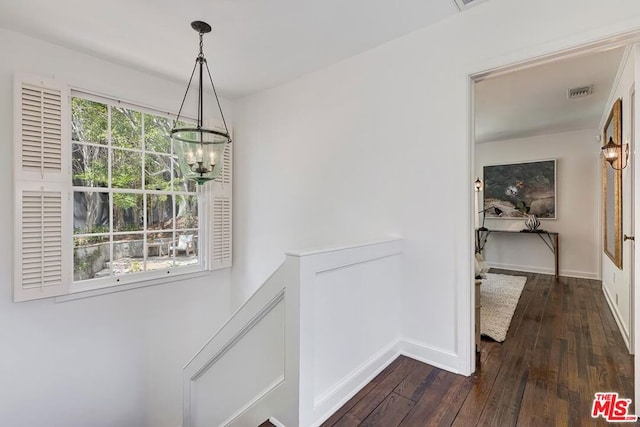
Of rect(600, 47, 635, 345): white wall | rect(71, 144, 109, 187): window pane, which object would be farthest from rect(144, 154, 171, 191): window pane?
rect(600, 47, 635, 345): white wall

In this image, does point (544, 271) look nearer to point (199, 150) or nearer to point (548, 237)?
point (548, 237)

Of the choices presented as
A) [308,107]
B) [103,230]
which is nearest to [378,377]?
[308,107]

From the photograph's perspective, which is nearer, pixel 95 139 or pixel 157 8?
pixel 157 8

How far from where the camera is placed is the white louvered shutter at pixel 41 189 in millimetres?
2396

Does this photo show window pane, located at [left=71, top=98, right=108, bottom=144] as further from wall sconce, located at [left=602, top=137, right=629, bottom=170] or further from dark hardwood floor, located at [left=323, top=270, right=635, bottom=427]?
wall sconce, located at [left=602, top=137, right=629, bottom=170]

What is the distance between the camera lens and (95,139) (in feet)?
9.62

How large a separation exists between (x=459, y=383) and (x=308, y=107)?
9.03ft

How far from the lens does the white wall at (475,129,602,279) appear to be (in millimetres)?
5137

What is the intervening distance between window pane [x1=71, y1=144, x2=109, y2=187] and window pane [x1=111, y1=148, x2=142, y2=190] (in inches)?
2.9

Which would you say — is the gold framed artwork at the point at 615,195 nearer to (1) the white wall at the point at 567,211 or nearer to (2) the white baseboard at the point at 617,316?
(2) the white baseboard at the point at 617,316

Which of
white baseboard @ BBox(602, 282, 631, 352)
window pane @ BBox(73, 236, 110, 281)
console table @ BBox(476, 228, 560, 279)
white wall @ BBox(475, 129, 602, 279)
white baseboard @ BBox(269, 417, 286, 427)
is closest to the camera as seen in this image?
white baseboard @ BBox(269, 417, 286, 427)

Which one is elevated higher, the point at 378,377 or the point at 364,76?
the point at 364,76

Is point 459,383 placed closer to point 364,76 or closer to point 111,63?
point 364,76

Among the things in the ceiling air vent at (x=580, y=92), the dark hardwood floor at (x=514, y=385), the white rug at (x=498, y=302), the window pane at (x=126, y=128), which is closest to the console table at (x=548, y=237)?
the white rug at (x=498, y=302)
